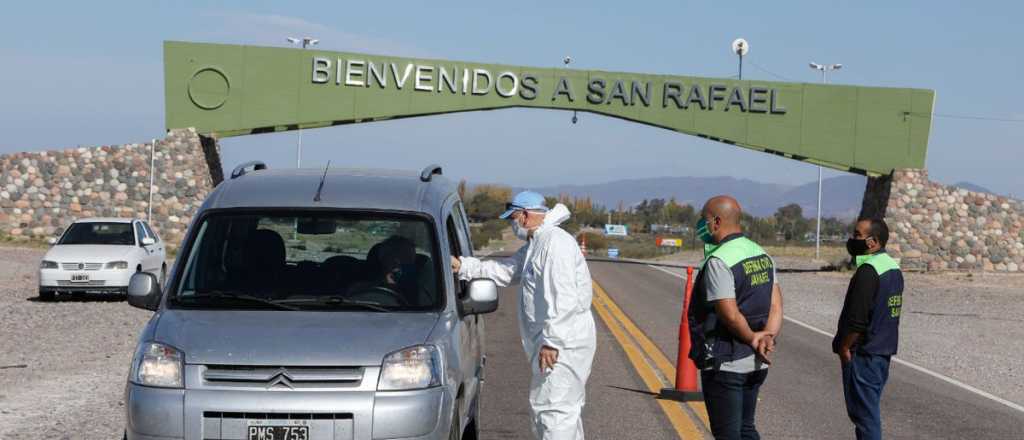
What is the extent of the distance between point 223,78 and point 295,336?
38952 mm

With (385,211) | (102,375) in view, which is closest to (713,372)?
(385,211)

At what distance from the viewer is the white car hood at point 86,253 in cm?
2322

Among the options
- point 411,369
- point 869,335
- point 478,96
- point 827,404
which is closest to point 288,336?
point 411,369

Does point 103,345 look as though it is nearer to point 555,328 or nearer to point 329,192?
point 329,192

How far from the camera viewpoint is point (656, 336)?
64.5 ft

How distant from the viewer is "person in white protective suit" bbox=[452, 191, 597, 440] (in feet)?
24.5

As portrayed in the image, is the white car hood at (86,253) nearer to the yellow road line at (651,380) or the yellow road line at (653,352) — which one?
the yellow road line at (651,380)

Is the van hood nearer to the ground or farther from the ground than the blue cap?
nearer to the ground

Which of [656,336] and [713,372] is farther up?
[713,372]

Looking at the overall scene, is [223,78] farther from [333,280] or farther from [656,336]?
[333,280]

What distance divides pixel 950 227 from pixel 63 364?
39.3m

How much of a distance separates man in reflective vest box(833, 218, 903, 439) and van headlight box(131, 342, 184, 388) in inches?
173

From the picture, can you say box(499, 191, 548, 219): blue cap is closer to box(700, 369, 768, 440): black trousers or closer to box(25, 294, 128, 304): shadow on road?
box(700, 369, 768, 440): black trousers

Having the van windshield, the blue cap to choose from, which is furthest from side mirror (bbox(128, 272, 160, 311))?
the blue cap
